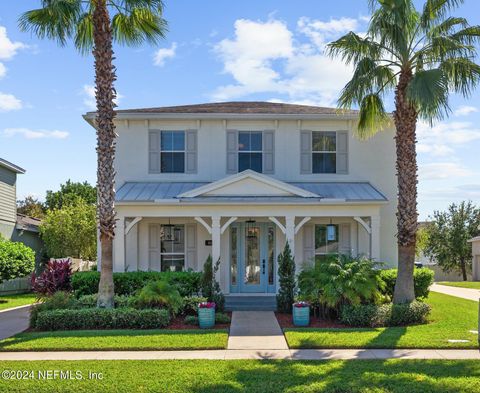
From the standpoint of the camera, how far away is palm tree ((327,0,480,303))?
12.4 meters

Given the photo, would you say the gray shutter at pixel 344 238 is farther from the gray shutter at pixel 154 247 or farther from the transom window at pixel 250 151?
the gray shutter at pixel 154 247

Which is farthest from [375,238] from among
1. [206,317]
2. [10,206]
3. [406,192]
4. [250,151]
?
[10,206]

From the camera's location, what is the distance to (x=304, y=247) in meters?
17.4

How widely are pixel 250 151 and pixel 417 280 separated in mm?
7324

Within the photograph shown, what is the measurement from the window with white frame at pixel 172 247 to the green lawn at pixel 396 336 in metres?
6.75

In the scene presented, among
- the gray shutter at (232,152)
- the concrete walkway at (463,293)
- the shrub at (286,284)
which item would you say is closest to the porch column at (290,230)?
the shrub at (286,284)

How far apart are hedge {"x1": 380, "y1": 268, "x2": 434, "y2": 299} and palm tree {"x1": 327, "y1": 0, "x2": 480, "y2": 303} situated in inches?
66.3

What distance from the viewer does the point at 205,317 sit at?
12.1m

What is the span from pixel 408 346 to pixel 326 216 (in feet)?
21.7

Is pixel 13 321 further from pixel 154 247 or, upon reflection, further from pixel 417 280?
pixel 417 280

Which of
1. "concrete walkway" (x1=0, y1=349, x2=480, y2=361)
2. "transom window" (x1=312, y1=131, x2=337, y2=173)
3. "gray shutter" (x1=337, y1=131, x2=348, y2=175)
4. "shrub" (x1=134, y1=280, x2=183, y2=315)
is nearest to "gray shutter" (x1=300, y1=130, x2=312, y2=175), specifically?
"transom window" (x1=312, y1=131, x2=337, y2=173)

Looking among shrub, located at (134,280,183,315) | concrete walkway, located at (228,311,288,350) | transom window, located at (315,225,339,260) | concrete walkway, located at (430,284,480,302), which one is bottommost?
concrete walkway, located at (430,284,480,302)

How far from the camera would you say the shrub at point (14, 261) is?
18531 mm

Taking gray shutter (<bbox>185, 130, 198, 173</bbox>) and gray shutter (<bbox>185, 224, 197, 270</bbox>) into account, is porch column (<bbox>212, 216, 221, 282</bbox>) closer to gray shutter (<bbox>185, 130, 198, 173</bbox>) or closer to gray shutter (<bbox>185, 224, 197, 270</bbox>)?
gray shutter (<bbox>185, 224, 197, 270</bbox>)
